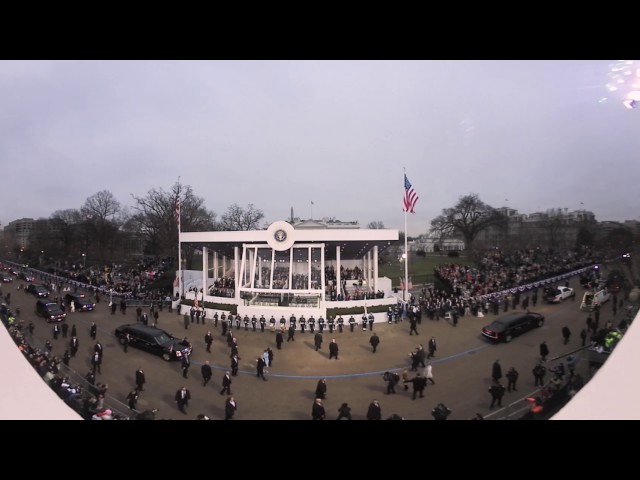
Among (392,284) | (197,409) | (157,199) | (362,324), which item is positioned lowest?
(197,409)

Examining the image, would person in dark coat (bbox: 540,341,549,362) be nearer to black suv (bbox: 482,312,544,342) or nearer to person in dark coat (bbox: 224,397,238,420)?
black suv (bbox: 482,312,544,342)

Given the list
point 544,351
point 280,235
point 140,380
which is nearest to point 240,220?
point 280,235

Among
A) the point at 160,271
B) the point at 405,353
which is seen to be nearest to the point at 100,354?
the point at 160,271

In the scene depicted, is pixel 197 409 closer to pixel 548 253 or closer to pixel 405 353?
pixel 405 353

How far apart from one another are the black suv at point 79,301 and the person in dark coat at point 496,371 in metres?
4.88

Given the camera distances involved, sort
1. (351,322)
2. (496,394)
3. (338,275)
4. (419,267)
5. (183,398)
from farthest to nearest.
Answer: (338,275), (419,267), (351,322), (183,398), (496,394)

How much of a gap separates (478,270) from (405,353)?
127 cm

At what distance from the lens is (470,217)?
111 inches

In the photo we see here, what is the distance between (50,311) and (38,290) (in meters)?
0.32

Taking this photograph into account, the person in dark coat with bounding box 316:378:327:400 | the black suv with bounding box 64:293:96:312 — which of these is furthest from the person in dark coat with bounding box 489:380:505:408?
the black suv with bounding box 64:293:96:312

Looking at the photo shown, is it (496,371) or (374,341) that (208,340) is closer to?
(374,341)

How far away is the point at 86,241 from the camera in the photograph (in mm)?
3447

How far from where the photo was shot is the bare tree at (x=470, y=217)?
110 inches

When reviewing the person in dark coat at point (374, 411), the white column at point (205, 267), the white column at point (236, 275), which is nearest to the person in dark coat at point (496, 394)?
the person in dark coat at point (374, 411)
